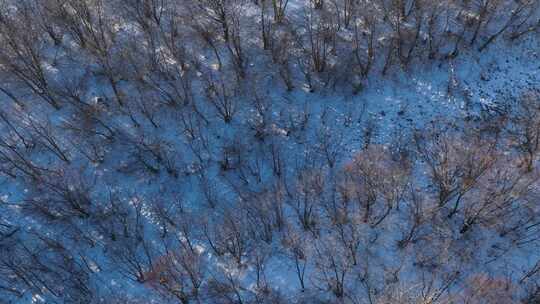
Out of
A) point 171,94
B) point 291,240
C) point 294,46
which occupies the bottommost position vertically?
point 291,240

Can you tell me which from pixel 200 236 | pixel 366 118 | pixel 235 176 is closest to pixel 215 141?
pixel 235 176

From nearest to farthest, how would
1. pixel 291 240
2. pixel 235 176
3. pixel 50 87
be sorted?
pixel 291 240
pixel 235 176
pixel 50 87

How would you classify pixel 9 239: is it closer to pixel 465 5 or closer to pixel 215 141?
pixel 215 141

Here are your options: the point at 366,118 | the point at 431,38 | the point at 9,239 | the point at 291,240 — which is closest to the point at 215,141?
the point at 291,240

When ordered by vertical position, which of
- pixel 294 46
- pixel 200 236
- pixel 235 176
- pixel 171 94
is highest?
pixel 294 46

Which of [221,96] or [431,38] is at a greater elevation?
[431,38]

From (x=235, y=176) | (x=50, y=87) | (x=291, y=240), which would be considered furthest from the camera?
(x=50, y=87)

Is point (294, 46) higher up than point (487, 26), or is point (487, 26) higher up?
point (487, 26)

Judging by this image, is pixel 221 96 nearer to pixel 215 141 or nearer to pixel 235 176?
pixel 215 141

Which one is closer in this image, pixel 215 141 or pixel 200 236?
pixel 200 236
